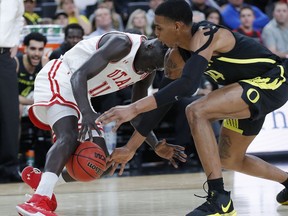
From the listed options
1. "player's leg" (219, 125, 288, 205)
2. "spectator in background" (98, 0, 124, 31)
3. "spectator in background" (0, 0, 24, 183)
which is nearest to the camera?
"player's leg" (219, 125, 288, 205)

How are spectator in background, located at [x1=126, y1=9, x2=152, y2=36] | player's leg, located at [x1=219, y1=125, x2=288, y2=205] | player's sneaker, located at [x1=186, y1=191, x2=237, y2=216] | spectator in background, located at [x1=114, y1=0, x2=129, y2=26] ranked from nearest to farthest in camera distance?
1. player's sneaker, located at [x1=186, y1=191, x2=237, y2=216]
2. player's leg, located at [x1=219, y1=125, x2=288, y2=205]
3. spectator in background, located at [x1=126, y1=9, x2=152, y2=36]
4. spectator in background, located at [x1=114, y1=0, x2=129, y2=26]

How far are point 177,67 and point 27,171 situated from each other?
57.1 inches

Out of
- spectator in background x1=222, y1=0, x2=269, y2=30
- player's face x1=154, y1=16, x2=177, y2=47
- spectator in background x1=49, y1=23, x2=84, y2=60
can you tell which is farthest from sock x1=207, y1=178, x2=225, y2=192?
spectator in background x1=222, y1=0, x2=269, y2=30

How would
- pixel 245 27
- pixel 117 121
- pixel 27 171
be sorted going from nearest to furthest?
pixel 117 121, pixel 27 171, pixel 245 27

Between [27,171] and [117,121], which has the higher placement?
[117,121]

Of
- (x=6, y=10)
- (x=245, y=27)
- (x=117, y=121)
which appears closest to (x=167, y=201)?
(x=117, y=121)

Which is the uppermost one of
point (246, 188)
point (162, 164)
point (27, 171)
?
point (27, 171)

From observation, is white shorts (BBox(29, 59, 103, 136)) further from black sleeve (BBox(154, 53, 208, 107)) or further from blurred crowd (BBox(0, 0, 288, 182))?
blurred crowd (BBox(0, 0, 288, 182))

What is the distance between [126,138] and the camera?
32.0 ft

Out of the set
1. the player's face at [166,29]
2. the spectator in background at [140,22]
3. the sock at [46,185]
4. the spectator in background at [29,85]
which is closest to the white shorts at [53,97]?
the sock at [46,185]

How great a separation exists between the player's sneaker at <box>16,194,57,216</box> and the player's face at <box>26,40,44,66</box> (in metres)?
4.41

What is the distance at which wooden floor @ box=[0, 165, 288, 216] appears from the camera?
5809mm

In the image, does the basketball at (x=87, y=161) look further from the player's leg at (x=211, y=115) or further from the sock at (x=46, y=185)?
the player's leg at (x=211, y=115)

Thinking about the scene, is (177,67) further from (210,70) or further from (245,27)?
(245,27)
